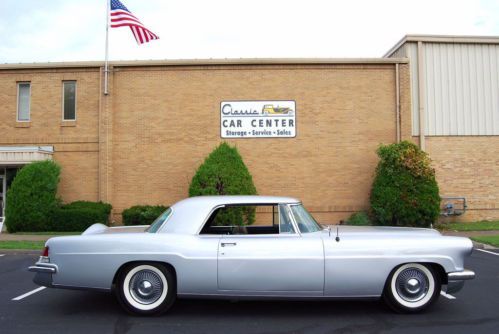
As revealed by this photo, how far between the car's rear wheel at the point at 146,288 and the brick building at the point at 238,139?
11600mm

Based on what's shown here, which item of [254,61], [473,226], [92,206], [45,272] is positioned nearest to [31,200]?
[92,206]

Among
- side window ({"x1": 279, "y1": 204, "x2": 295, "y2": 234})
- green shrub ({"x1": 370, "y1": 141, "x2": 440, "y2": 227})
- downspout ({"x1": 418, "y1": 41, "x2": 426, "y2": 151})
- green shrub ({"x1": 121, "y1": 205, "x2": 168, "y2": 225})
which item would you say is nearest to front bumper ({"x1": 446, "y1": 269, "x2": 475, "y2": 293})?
side window ({"x1": 279, "y1": 204, "x2": 295, "y2": 234})

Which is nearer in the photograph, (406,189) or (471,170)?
(406,189)

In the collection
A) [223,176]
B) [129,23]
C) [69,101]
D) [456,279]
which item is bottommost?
[456,279]

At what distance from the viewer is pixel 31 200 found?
15.7 metres

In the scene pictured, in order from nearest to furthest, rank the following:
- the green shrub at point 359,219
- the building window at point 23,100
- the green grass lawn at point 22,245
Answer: the green grass lawn at point 22,245 < the green shrub at point 359,219 < the building window at point 23,100

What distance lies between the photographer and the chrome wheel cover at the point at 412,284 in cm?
547

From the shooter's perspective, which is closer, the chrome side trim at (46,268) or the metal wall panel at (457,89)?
the chrome side trim at (46,268)

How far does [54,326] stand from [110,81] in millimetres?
13502

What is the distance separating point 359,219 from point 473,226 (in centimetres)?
406

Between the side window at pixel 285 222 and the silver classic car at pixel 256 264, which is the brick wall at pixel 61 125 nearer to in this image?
the silver classic car at pixel 256 264

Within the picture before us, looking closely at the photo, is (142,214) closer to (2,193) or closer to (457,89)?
(2,193)

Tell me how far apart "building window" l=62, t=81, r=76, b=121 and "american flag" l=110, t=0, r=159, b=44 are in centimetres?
297

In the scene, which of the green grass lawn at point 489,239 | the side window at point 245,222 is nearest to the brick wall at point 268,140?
the green grass lawn at point 489,239
